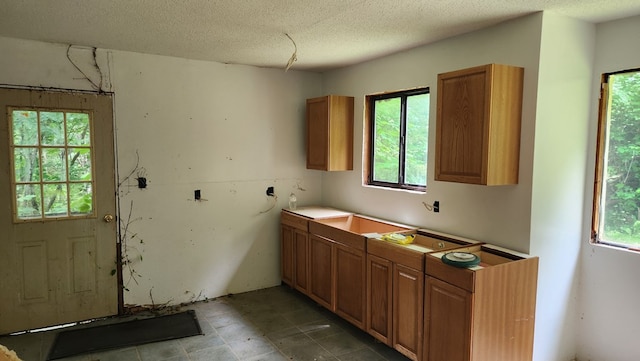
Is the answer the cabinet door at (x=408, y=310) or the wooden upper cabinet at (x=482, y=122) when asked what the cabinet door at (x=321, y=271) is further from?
the wooden upper cabinet at (x=482, y=122)

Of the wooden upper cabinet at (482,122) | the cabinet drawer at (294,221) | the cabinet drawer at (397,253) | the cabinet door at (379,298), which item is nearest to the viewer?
the wooden upper cabinet at (482,122)

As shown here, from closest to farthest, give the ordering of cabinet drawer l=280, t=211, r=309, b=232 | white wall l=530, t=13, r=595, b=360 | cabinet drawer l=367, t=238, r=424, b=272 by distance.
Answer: white wall l=530, t=13, r=595, b=360
cabinet drawer l=367, t=238, r=424, b=272
cabinet drawer l=280, t=211, r=309, b=232

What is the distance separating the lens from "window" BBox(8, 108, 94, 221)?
11.0 ft

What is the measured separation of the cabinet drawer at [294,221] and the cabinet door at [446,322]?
1.66m

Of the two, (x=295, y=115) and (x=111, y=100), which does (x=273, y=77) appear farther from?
(x=111, y=100)

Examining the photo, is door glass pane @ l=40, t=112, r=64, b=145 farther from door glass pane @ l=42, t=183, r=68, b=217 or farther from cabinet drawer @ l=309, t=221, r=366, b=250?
cabinet drawer @ l=309, t=221, r=366, b=250

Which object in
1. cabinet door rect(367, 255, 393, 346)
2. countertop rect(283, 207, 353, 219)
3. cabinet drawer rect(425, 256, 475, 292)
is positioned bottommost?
cabinet door rect(367, 255, 393, 346)

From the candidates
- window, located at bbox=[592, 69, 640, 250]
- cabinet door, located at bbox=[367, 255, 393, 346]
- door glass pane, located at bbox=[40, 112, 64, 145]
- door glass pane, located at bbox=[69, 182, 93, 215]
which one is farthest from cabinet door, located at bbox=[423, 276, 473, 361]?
door glass pane, located at bbox=[40, 112, 64, 145]

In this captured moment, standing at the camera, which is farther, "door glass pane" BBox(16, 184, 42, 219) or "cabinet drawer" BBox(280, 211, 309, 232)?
"cabinet drawer" BBox(280, 211, 309, 232)

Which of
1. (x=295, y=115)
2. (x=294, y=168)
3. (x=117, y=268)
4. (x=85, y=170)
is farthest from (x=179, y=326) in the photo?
(x=295, y=115)

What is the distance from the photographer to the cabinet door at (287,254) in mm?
4398

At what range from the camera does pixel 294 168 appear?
15.5 ft

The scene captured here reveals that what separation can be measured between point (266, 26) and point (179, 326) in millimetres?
2713

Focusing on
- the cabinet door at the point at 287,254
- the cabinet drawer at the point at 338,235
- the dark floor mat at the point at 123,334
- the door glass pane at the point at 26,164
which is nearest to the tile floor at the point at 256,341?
the dark floor mat at the point at 123,334
